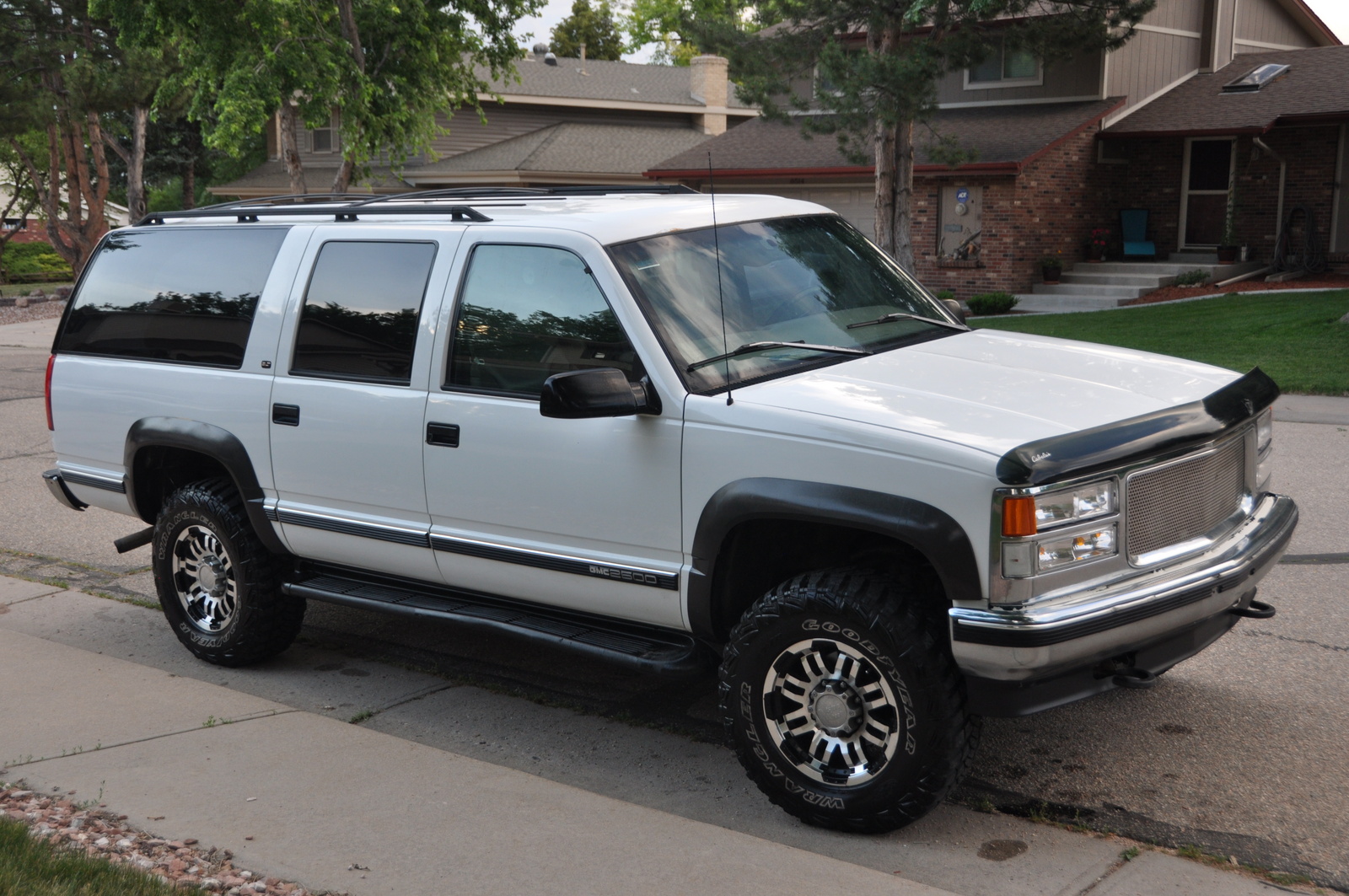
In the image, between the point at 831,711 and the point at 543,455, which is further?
the point at 543,455

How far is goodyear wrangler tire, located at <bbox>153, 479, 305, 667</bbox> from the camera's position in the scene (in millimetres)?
5789

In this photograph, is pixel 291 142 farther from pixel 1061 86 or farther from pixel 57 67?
pixel 1061 86

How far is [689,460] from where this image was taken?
4.30 m

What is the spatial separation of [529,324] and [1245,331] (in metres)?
15.1

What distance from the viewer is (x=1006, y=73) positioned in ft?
86.8

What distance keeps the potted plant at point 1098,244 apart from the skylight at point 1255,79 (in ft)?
12.9

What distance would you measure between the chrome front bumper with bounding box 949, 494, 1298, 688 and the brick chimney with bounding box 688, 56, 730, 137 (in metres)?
33.8

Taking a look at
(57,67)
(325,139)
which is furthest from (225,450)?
(325,139)

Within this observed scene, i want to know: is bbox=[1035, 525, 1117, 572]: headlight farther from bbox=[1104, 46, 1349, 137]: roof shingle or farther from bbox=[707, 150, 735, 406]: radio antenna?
bbox=[1104, 46, 1349, 137]: roof shingle

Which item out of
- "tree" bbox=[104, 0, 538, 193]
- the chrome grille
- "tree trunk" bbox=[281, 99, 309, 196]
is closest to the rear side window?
the chrome grille

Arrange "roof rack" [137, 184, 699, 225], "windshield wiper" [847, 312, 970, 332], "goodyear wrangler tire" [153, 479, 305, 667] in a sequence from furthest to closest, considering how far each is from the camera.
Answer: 1. "goodyear wrangler tire" [153, 479, 305, 667]
2. "roof rack" [137, 184, 699, 225]
3. "windshield wiper" [847, 312, 970, 332]

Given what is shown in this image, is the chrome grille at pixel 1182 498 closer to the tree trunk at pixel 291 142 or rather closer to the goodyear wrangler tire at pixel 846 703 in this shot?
the goodyear wrangler tire at pixel 846 703

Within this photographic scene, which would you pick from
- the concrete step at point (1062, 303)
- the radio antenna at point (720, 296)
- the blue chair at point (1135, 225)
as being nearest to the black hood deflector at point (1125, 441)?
the radio antenna at point (720, 296)

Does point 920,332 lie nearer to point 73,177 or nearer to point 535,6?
point 535,6
